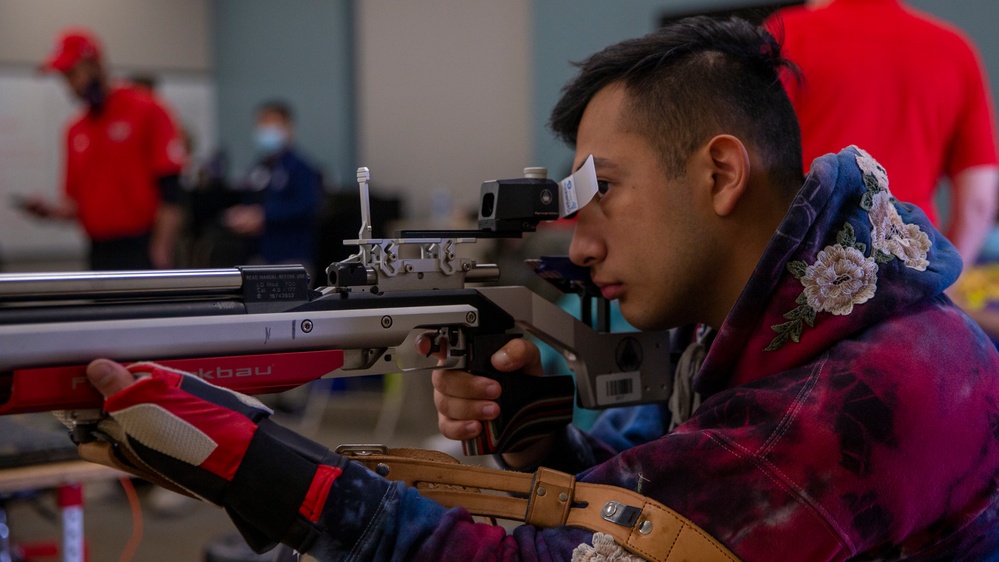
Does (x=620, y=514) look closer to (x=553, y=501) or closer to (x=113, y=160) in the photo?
(x=553, y=501)

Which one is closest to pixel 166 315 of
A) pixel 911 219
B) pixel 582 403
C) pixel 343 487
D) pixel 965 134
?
pixel 343 487

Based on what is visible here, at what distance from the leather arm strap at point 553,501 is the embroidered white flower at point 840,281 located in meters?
0.28

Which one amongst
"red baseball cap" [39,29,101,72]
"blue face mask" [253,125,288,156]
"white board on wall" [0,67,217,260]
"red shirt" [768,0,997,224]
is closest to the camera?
"red shirt" [768,0,997,224]

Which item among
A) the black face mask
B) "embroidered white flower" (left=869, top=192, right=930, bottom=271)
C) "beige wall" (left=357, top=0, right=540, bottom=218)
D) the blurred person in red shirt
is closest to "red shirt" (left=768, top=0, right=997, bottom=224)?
the blurred person in red shirt

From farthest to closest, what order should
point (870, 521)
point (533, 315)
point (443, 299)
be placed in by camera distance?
1. point (533, 315)
2. point (443, 299)
3. point (870, 521)

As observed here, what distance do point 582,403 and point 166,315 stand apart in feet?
2.15

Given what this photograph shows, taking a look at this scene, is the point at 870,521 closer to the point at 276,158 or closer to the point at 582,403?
Answer: the point at 582,403

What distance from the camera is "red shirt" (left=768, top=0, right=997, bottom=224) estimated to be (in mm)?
1865

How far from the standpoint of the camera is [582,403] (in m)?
1.43

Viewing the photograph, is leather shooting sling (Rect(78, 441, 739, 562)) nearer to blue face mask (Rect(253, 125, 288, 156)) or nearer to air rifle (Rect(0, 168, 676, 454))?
air rifle (Rect(0, 168, 676, 454))

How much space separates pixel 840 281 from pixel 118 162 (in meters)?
3.48

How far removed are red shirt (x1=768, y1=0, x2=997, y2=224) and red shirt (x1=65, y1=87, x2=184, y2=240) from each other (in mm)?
2831

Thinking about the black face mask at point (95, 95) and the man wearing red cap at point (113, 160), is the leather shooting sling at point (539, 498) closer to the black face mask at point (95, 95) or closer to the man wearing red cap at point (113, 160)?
the man wearing red cap at point (113, 160)

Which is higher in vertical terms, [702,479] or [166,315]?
[166,315]
